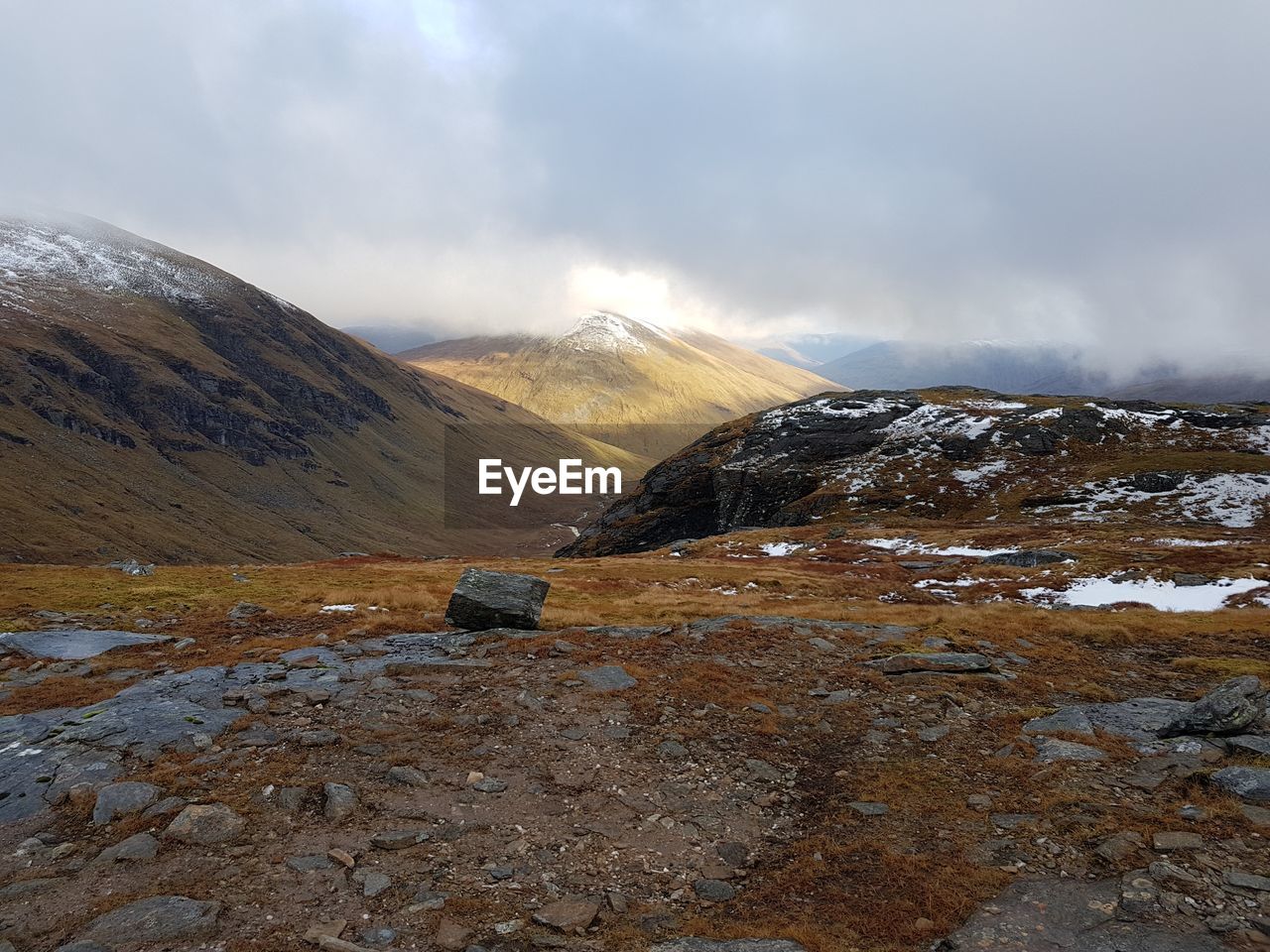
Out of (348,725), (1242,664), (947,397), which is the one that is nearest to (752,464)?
(947,397)

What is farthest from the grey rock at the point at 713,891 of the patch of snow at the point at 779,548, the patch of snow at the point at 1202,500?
the patch of snow at the point at 1202,500

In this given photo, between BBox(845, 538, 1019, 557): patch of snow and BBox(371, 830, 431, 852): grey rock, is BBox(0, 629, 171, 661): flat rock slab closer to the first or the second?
BBox(371, 830, 431, 852): grey rock

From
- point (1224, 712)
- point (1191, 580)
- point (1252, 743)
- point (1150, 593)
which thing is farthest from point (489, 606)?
point (1191, 580)

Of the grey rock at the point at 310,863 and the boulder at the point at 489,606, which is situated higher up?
the boulder at the point at 489,606

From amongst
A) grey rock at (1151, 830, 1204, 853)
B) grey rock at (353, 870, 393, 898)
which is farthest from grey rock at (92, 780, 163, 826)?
grey rock at (1151, 830, 1204, 853)

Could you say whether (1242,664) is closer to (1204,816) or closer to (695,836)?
(1204,816)

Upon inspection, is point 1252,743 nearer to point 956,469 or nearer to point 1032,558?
point 1032,558

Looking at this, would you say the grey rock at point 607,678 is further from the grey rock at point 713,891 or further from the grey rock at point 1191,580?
the grey rock at point 1191,580
